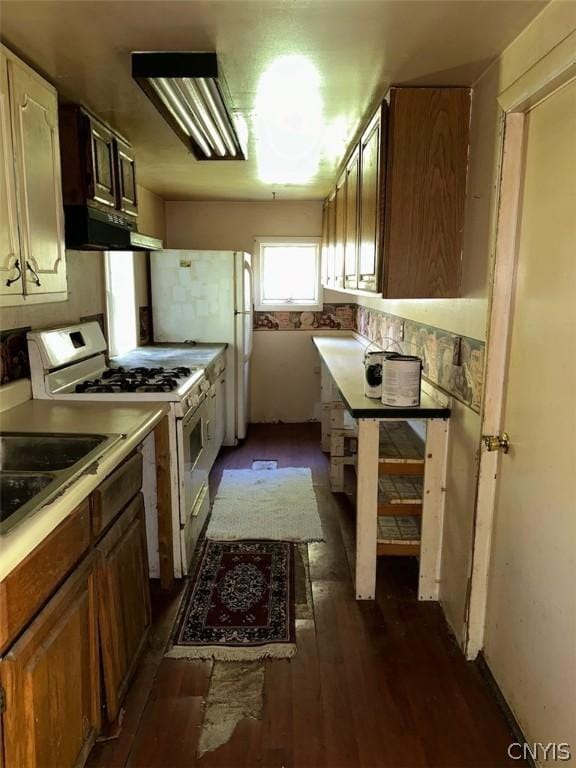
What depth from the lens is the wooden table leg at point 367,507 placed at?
238cm

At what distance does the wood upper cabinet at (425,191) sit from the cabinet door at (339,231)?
4.44ft

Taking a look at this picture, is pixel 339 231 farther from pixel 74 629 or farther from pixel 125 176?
pixel 74 629

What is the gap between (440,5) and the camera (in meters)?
1.48

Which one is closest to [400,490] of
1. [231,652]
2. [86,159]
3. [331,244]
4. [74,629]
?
[231,652]

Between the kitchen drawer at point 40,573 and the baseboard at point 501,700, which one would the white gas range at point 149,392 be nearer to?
the kitchen drawer at point 40,573

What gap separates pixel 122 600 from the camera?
5.88 feet

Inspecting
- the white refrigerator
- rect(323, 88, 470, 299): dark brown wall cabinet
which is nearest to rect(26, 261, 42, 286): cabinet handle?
rect(323, 88, 470, 299): dark brown wall cabinet

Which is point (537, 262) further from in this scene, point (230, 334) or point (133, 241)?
point (230, 334)

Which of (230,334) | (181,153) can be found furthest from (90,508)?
(230,334)

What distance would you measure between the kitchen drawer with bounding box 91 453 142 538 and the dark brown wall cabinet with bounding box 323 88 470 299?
47.4 inches

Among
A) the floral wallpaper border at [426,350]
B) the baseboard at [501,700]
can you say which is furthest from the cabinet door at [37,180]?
the baseboard at [501,700]

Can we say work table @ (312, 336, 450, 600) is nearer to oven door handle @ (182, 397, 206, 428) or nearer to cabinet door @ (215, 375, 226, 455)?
oven door handle @ (182, 397, 206, 428)

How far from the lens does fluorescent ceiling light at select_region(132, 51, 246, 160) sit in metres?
1.81

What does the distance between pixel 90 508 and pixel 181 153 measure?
91.7 inches
